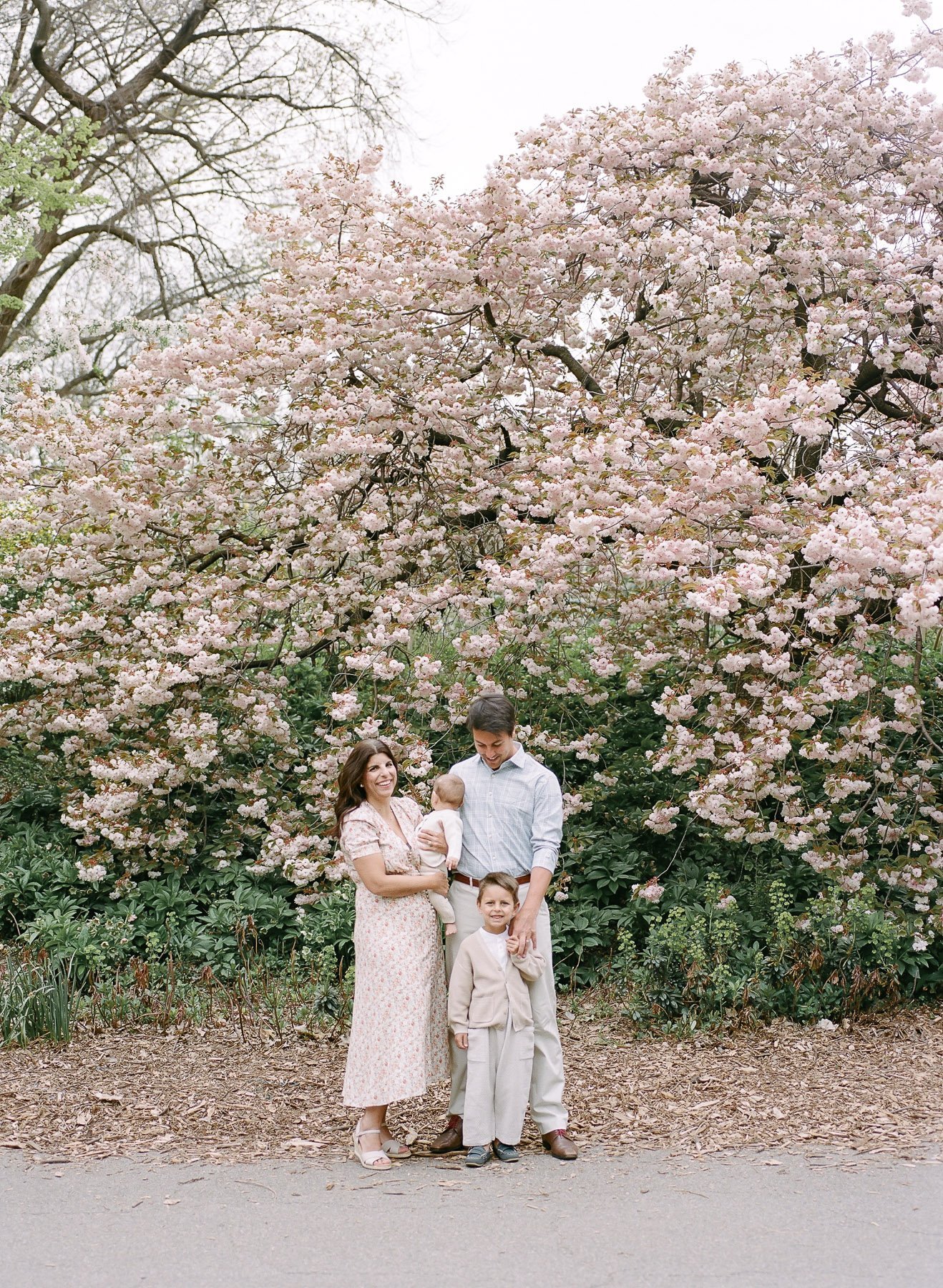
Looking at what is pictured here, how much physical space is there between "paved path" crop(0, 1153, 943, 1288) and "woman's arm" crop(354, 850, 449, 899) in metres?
0.93

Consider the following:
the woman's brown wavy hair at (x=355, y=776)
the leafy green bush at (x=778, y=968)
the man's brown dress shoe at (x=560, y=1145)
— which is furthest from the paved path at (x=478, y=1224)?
the leafy green bush at (x=778, y=968)

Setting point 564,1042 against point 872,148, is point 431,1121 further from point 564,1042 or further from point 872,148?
point 872,148

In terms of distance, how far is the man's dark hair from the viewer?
14.1 ft

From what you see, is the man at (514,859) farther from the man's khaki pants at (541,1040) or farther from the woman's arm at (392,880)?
the woman's arm at (392,880)

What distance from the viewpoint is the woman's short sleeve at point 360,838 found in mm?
4281

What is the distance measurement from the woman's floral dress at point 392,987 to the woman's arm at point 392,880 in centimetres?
3

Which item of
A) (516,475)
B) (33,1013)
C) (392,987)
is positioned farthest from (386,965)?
(516,475)

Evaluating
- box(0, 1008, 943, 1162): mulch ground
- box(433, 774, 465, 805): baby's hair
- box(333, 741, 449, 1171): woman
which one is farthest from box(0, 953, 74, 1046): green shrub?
box(433, 774, 465, 805): baby's hair

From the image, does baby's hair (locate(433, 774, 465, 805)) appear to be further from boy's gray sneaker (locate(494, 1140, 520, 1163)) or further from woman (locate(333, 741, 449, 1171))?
boy's gray sneaker (locate(494, 1140, 520, 1163))

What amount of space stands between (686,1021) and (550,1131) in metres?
1.62

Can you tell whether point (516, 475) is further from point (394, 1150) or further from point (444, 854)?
point (394, 1150)

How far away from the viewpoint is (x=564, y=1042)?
571 centimetres

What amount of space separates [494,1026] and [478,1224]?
0.68 metres

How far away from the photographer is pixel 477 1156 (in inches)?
163
